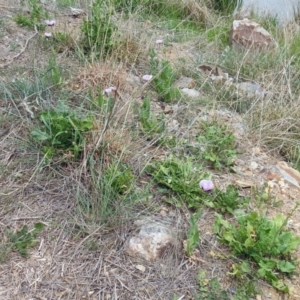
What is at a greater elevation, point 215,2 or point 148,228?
point 148,228

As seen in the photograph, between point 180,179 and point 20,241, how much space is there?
2.06 feet

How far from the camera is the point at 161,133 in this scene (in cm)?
208

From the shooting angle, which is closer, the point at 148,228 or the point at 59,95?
the point at 148,228

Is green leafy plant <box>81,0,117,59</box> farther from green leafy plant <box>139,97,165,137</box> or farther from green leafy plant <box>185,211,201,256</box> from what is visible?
green leafy plant <box>185,211,201,256</box>

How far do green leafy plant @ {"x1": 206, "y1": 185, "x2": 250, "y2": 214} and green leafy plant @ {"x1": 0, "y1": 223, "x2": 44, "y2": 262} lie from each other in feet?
2.13

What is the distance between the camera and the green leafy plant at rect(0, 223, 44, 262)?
1515 mm

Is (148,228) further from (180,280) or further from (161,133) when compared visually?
(161,133)

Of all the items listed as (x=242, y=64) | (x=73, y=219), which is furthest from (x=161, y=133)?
(x=242, y=64)

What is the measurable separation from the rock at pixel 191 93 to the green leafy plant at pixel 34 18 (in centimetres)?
105

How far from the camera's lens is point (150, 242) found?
159 centimetres

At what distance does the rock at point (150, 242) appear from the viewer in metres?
1.57

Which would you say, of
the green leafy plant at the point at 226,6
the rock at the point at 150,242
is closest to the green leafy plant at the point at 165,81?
the rock at the point at 150,242

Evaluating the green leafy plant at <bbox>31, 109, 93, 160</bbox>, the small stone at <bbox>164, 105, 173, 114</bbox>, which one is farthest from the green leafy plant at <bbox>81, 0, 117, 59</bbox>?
the green leafy plant at <bbox>31, 109, 93, 160</bbox>

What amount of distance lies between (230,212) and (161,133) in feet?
1.69
